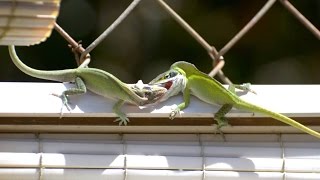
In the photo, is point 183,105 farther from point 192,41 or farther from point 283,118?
point 192,41

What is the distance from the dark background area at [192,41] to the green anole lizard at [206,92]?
0.76 m

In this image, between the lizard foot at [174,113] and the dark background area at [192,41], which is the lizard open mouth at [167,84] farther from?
the dark background area at [192,41]

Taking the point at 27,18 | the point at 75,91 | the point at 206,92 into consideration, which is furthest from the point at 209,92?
the point at 27,18

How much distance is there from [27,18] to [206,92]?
0.61m

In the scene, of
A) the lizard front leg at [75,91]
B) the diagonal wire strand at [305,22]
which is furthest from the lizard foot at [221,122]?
the diagonal wire strand at [305,22]

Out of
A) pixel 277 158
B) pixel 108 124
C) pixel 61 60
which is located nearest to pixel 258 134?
pixel 277 158

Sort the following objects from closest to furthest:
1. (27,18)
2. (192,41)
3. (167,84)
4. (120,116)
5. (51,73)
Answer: (27,18) → (120,116) → (167,84) → (51,73) → (192,41)

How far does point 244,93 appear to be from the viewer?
1.66 metres

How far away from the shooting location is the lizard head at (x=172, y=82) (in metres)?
1.60

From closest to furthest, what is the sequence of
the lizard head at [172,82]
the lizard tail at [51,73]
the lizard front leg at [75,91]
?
the lizard front leg at [75,91], the lizard head at [172,82], the lizard tail at [51,73]

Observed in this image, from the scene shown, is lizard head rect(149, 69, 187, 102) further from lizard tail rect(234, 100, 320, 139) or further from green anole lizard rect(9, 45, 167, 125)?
lizard tail rect(234, 100, 320, 139)

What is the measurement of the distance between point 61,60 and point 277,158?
3.65ft

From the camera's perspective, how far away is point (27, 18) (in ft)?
3.49

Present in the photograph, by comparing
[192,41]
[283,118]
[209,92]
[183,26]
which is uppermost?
[192,41]
